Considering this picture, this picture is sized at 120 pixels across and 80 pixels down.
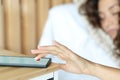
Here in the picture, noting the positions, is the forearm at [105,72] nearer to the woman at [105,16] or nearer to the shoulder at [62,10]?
the woman at [105,16]

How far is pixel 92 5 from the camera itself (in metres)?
1.38

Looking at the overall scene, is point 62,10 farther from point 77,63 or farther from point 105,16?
point 77,63

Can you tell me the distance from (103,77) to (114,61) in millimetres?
470

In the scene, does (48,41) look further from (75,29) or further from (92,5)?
(92,5)

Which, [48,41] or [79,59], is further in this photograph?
[48,41]

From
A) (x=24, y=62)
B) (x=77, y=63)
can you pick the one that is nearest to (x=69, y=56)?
(x=77, y=63)

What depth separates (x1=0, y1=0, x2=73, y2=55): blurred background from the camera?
1.26 meters

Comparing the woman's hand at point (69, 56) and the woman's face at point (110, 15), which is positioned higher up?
the woman's face at point (110, 15)

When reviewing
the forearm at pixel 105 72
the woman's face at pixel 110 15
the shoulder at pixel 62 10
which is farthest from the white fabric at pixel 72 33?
the forearm at pixel 105 72

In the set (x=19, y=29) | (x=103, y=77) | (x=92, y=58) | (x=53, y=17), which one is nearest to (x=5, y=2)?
(x=19, y=29)

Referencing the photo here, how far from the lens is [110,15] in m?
1.25

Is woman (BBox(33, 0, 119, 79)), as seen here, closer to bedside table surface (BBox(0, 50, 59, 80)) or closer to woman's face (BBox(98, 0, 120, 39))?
woman's face (BBox(98, 0, 120, 39))

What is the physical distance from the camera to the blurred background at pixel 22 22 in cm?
126

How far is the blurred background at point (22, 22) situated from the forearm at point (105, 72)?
23.6 inches
